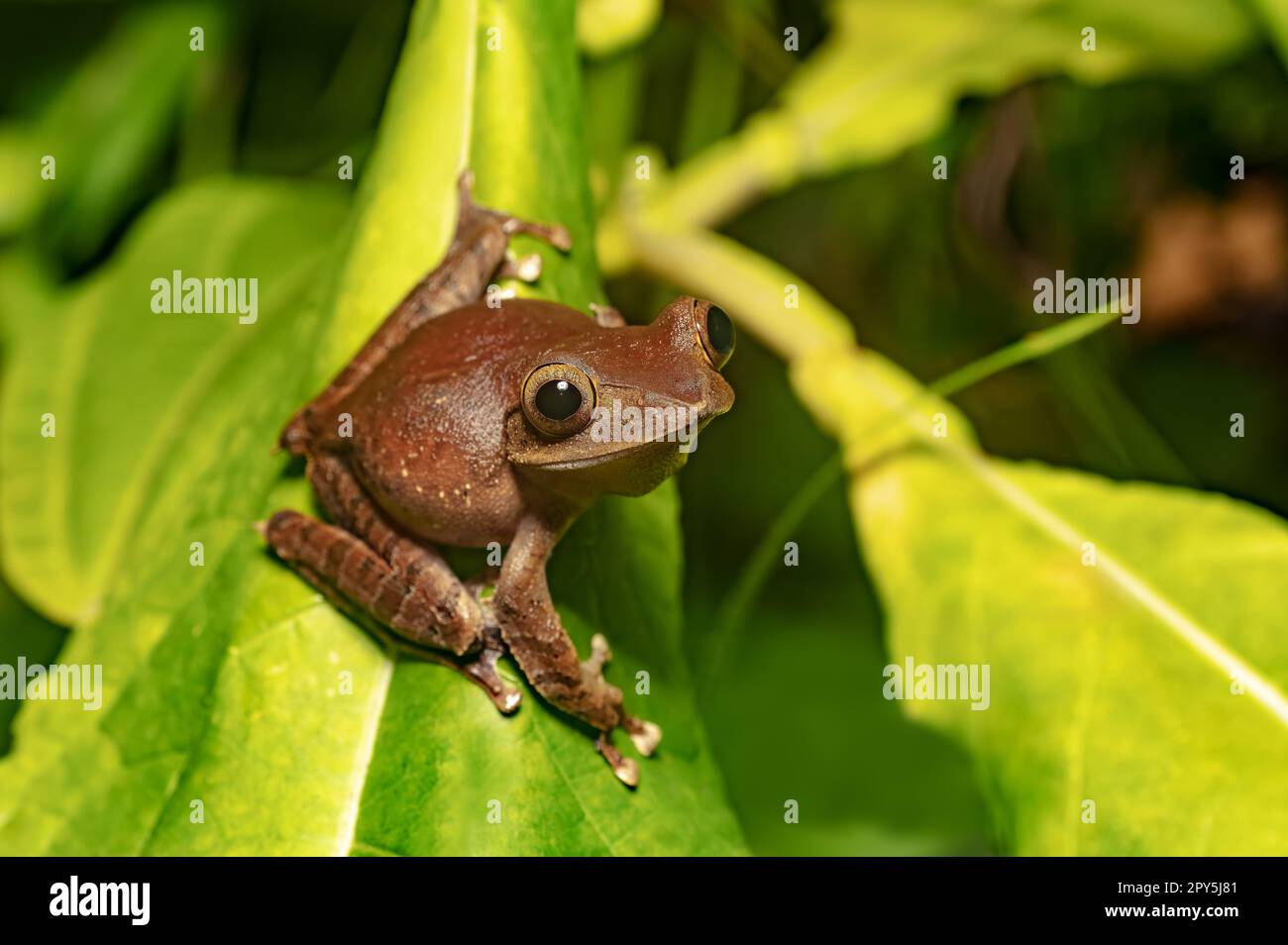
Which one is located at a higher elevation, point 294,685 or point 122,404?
point 122,404

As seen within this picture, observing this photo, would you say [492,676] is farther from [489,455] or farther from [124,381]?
[124,381]

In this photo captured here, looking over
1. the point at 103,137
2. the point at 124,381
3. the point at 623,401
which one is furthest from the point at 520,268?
the point at 103,137

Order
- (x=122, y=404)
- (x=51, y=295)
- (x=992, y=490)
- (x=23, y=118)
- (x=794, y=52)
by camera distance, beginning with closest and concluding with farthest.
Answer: (x=992, y=490)
(x=122, y=404)
(x=51, y=295)
(x=23, y=118)
(x=794, y=52)

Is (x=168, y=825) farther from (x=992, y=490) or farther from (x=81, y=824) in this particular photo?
(x=992, y=490)

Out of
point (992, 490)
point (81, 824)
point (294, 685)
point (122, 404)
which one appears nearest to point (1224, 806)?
point (992, 490)

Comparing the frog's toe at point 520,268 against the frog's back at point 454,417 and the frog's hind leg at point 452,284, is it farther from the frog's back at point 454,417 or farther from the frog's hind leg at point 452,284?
the frog's back at point 454,417

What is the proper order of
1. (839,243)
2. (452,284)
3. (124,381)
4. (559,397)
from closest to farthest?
(559,397) → (452,284) → (124,381) → (839,243)

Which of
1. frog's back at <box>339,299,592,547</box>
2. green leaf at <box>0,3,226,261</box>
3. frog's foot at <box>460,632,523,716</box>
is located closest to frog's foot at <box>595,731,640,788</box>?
frog's foot at <box>460,632,523,716</box>
